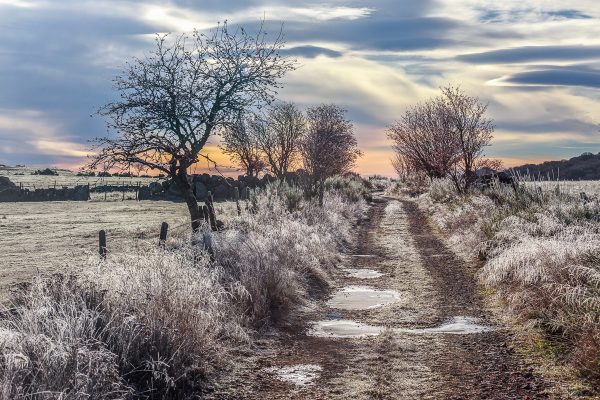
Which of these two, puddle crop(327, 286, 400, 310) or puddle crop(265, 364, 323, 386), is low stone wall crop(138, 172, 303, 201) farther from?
puddle crop(265, 364, 323, 386)

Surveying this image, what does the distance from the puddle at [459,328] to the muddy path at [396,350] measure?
0.02 metres

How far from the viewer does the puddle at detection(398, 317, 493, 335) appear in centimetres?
960

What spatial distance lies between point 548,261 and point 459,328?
1901 millimetres

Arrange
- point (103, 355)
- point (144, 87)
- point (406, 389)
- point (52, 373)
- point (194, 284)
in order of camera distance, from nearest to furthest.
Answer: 1. point (52, 373)
2. point (103, 355)
3. point (406, 389)
4. point (194, 284)
5. point (144, 87)

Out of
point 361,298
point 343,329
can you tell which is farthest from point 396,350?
point 361,298

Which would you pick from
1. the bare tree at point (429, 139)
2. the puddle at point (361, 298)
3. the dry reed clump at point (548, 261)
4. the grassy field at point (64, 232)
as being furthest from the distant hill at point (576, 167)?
the puddle at point (361, 298)

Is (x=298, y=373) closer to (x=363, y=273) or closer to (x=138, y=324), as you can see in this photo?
(x=138, y=324)

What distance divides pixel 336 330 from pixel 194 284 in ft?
9.50

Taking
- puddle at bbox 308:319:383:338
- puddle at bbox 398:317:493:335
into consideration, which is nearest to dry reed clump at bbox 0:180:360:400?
puddle at bbox 308:319:383:338

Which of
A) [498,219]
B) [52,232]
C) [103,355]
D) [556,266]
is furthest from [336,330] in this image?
[52,232]

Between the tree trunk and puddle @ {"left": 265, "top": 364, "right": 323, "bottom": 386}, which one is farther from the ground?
the tree trunk

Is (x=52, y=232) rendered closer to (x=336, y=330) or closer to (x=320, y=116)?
(x=336, y=330)

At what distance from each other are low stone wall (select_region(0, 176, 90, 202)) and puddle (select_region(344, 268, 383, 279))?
4561cm

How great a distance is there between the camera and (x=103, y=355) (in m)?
5.73
